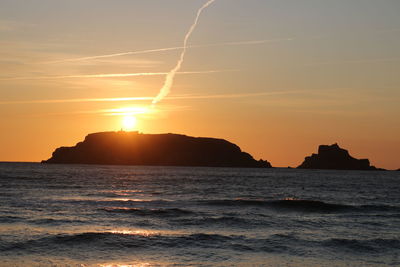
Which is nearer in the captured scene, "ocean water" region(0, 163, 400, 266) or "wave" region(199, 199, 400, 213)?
"ocean water" region(0, 163, 400, 266)

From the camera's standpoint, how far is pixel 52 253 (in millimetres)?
27875

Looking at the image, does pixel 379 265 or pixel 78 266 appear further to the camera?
pixel 379 265

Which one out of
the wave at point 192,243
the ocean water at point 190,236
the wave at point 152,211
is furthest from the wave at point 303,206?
the wave at point 192,243

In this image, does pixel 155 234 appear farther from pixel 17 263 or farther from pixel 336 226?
pixel 336 226

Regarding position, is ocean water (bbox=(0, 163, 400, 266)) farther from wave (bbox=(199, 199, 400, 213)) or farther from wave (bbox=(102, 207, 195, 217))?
wave (bbox=(199, 199, 400, 213))

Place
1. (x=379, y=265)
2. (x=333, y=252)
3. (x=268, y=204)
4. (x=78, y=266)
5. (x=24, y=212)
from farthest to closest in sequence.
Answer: (x=268, y=204) < (x=24, y=212) < (x=333, y=252) < (x=379, y=265) < (x=78, y=266)

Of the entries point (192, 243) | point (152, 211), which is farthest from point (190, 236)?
point (152, 211)

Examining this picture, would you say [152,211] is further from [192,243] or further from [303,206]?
[303,206]

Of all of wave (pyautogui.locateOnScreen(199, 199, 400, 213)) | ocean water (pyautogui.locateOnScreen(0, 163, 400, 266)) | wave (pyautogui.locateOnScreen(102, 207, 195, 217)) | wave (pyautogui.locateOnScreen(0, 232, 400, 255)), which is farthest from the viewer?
wave (pyautogui.locateOnScreen(199, 199, 400, 213))

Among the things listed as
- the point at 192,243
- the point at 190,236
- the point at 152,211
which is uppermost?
the point at 152,211

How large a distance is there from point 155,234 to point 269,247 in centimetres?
867

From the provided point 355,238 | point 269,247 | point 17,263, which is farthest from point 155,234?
point 355,238

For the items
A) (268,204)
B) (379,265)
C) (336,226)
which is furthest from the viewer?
(268,204)

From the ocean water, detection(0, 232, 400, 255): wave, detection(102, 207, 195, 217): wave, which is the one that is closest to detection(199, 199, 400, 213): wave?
the ocean water
